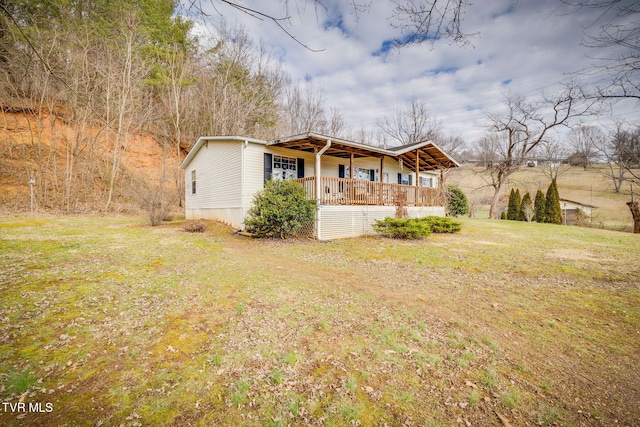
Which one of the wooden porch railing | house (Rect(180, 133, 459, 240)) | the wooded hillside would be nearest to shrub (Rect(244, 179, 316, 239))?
house (Rect(180, 133, 459, 240))

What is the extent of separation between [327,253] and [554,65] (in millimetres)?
6398

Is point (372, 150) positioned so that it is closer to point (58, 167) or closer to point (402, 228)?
point (402, 228)

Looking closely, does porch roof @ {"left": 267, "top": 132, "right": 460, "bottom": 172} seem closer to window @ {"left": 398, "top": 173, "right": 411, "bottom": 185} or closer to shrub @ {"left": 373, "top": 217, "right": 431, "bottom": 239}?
window @ {"left": 398, "top": 173, "right": 411, "bottom": 185}

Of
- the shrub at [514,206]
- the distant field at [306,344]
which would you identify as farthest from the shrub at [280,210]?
the shrub at [514,206]

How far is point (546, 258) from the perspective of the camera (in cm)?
795

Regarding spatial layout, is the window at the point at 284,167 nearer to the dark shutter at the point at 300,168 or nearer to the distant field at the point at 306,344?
the dark shutter at the point at 300,168

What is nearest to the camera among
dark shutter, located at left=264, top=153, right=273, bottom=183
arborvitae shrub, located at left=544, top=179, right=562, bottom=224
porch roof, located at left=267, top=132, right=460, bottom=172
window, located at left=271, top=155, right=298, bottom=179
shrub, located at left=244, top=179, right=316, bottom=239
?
shrub, located at left=244, top=179, right=316, bottom=239

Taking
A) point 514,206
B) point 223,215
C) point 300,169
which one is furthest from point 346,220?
point 514,206

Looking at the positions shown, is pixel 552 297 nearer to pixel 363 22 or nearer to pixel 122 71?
pixel 363 22

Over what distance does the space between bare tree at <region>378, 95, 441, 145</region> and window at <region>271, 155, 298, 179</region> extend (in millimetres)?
21001

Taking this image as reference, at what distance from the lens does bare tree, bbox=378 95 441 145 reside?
29359 mm

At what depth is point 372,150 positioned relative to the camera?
11.9 metres

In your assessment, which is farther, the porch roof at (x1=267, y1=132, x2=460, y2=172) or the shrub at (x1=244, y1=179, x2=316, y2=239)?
the porch roof at (x1=267, y1=132, x2=460, y2=172)

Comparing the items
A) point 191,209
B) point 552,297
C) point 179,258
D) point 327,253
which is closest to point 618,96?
point 552,297
